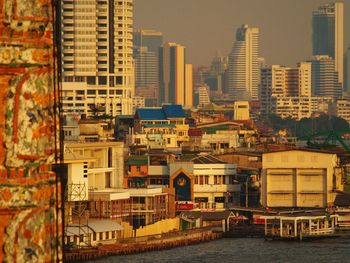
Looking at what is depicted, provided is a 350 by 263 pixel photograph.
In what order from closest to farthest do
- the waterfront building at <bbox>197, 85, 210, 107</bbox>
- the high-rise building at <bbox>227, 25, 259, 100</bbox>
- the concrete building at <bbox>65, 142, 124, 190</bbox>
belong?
the concrete building at <bbox>65, 142, 124, 190</bbox>, the waterfront building at <bbox>197, 85, 210, 107</bbox>, the high-rise building at <bbox>227, 25, 259, 100</bbox>

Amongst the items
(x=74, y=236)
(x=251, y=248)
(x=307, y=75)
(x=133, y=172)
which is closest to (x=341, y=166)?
(x=133, y=172)

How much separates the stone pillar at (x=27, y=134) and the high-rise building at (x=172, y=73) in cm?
15369

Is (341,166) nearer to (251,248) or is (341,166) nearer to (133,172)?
(133,172)

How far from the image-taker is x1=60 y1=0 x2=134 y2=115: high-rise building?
8294cm

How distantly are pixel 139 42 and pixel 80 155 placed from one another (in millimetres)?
162058

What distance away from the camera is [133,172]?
36844mm

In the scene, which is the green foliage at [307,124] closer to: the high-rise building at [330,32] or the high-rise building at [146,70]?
the high-rise building at [146,70]

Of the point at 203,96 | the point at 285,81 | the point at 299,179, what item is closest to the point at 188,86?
the point at 203,96

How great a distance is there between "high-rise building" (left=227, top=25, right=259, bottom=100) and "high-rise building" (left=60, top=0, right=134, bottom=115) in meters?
79.1

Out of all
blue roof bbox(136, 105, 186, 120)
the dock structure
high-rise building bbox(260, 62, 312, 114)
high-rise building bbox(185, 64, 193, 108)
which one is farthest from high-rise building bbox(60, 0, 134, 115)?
high-rise building bbox(185, 64, 193, 108)

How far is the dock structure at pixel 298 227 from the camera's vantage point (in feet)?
102

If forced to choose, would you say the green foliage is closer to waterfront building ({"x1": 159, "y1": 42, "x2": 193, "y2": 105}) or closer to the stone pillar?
waterfront building ({"x1": 159, "y1": 42, "x2": 193, "y2": 105})

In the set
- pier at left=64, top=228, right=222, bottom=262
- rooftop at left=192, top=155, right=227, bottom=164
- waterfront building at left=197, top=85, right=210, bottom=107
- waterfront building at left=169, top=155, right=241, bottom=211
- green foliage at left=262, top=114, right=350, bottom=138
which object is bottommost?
pier at left=64, top=228, right=222, bottom=262

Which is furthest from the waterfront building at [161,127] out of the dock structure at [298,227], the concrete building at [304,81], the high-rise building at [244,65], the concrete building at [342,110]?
the high-rise building at [244,65]
